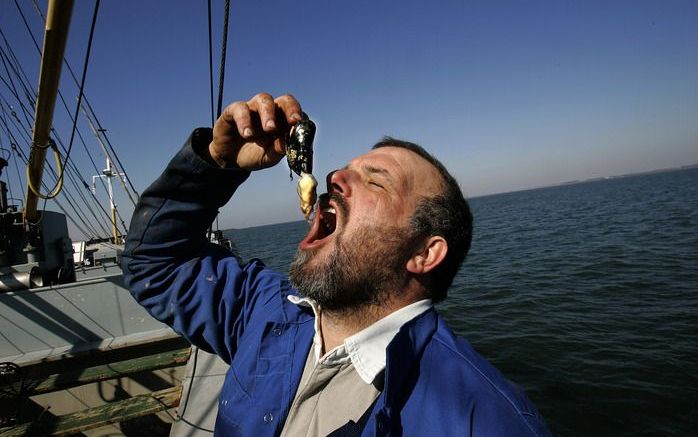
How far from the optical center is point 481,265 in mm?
18000

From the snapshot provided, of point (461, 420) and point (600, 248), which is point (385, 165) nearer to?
point (461, 420)

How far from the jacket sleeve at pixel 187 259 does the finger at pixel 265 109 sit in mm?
582

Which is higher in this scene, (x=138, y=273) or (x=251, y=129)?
(x=251, y=129)

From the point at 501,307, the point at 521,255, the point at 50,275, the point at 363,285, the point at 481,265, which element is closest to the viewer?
the point at 363,285

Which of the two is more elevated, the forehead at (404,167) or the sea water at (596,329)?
the forehead at (404,167)

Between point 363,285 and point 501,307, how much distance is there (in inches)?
429

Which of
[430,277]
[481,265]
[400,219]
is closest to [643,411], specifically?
[430,277]

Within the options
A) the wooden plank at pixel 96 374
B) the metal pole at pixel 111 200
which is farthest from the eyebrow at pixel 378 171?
the metal pole at pixel 111 200

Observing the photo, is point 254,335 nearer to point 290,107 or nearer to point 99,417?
point 290,107

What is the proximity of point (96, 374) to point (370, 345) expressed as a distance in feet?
18.6

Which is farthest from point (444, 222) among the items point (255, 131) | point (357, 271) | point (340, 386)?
point (255, 131)

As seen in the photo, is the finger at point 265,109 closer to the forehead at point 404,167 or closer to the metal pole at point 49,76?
the forehead at point 404,167

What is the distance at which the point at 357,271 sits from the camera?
88.0 inches

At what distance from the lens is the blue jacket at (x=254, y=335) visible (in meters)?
1.63
